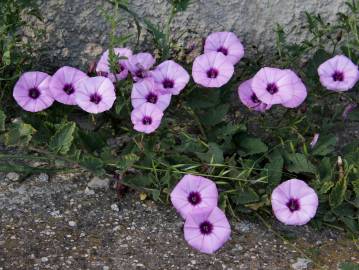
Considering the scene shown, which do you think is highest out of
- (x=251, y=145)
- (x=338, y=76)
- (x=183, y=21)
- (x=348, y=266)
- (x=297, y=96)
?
(x=183, y=21)

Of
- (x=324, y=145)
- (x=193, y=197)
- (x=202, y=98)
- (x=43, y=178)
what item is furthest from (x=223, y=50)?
(x=43, y=178)

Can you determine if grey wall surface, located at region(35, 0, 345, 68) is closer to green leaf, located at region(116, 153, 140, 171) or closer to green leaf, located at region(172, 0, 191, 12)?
green leaf, located at region(172, 0, 191, 12)

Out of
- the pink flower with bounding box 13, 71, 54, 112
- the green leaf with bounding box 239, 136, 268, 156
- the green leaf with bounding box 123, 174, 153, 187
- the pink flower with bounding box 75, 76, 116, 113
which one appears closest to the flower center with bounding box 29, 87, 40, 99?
the pink flower with bounding box 13, 71, 54, 112

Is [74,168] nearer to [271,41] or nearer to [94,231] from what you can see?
[94,231]

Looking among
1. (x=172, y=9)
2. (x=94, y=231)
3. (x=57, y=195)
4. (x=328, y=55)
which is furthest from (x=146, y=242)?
(x=328, y=55)

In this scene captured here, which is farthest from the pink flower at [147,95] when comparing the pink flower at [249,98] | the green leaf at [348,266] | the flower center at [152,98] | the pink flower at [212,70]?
the green leaf at [348,266]

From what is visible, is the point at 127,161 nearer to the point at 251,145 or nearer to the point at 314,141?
the point at 251,145
